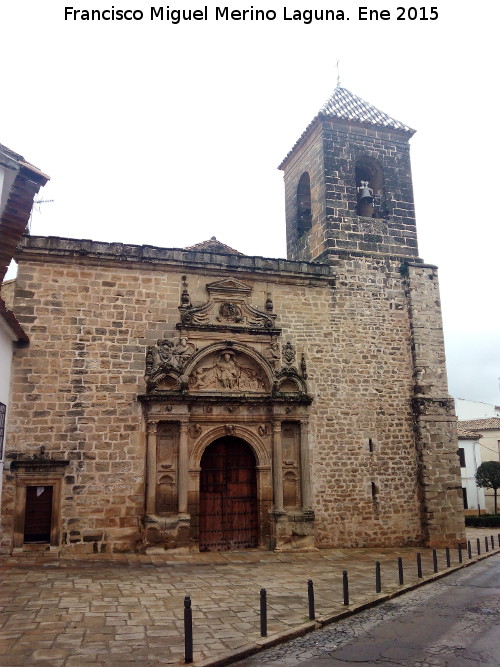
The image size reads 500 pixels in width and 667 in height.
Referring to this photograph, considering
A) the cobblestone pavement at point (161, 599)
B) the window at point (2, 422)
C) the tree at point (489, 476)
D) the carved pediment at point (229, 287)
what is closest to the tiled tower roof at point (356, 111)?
the carved pediment at point (229, 287)

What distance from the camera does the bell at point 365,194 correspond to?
1503 cm

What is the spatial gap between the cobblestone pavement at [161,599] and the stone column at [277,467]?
3.75ft

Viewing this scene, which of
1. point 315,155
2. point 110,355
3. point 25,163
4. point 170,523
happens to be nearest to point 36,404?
point 110,355

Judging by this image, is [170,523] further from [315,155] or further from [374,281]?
[315,155]

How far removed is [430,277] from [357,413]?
4.34 m

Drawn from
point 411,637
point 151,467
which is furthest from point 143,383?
point 411,637

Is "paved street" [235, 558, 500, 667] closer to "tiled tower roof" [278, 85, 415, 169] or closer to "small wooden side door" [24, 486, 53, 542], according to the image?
"small wooden side door" [24, 486, 53, 542]

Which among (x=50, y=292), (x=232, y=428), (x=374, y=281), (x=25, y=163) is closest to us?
(x=25, y=163)

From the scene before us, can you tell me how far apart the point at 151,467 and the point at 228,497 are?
201 cm

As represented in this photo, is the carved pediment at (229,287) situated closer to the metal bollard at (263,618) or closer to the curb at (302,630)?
the curb at (302,630)

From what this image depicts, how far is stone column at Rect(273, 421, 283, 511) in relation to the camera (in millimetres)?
12352

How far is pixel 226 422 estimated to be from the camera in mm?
12477

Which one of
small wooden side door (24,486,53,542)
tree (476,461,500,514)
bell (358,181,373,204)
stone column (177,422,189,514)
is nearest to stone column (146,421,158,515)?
stone column (177,422,189,514)

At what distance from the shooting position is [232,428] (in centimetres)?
1247
